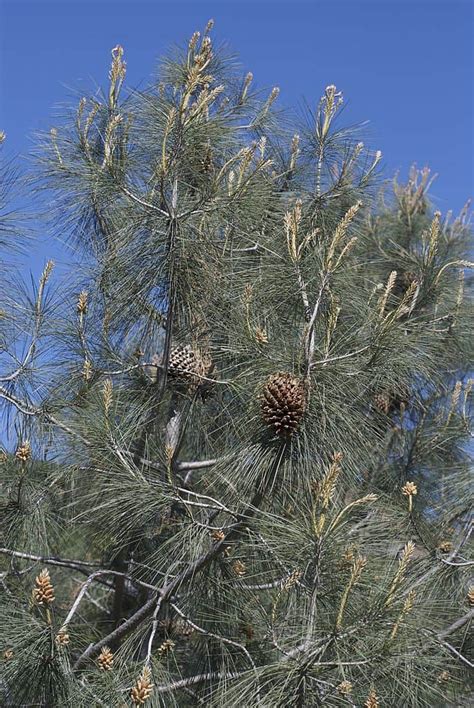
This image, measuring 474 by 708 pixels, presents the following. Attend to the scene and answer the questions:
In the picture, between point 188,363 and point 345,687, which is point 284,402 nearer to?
point 345,687

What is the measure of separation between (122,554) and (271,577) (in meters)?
0.50

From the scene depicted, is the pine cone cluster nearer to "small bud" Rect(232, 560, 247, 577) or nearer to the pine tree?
the pine tree

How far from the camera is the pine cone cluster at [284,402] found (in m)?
2.07

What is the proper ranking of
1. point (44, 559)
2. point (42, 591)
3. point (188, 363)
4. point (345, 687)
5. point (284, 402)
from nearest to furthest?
point (345, 687) → point (42, 591) → point (284, 402) → point (44, 559) → point (188, 363)

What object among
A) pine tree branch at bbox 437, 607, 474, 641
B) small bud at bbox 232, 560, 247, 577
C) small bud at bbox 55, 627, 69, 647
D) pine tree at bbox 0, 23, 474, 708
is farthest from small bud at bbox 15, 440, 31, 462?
pine tree branch at bbox 437, 607, 474, 641

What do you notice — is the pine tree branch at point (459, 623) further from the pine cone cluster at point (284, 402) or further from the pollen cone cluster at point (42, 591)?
the pollen cone cluster at point (42, 591)

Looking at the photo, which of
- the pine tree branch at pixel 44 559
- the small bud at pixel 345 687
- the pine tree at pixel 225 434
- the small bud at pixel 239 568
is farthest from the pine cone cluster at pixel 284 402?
the pine tree branch at pixel 44 559

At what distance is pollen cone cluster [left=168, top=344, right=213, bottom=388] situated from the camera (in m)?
2.74

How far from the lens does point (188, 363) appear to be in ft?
9.05

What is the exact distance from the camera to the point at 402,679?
2.11 metres

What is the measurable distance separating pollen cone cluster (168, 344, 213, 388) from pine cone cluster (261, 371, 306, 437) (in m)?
0.65

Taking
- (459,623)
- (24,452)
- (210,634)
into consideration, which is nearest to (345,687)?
(210,634)

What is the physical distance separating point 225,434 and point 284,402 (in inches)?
19.5

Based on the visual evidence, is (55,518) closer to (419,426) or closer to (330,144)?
(419,426)
